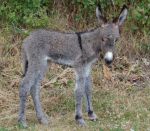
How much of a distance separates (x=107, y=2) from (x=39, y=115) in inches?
155

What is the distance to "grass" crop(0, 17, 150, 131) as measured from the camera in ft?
25.7

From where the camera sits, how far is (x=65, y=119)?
8.09 meters

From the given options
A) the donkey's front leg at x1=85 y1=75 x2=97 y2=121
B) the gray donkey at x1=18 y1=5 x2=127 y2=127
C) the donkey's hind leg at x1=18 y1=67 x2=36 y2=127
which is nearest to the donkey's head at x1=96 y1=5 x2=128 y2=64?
the gray donkey at x1=18 y1=5 x2=127 y2=127

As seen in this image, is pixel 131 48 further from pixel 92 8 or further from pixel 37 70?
pixel 37 70

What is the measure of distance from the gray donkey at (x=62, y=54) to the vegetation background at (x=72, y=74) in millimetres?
392

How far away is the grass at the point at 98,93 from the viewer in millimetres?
7820

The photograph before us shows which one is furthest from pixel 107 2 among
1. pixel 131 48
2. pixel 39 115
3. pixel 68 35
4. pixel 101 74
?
pixel 39 115

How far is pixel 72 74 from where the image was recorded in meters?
9.79

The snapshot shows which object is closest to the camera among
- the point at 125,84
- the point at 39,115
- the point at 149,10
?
the point at 39,115

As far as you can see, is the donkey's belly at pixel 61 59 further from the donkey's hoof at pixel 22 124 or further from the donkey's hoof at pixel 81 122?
the donkey's hoof at pixel 22 124

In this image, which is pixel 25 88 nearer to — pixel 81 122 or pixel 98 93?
pixel 81 122

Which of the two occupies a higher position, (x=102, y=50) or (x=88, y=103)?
(x=102, y=50)

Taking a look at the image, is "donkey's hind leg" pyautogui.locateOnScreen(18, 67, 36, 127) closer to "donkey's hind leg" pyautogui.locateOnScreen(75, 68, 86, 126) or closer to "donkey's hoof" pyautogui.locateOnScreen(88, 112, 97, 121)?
"donkey's hind leg" pyautogui.locateOnScreen(75, 68, 86, 126)

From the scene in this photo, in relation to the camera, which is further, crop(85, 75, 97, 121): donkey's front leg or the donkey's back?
crop(85, 75, 97, 121): donkey's front leg
